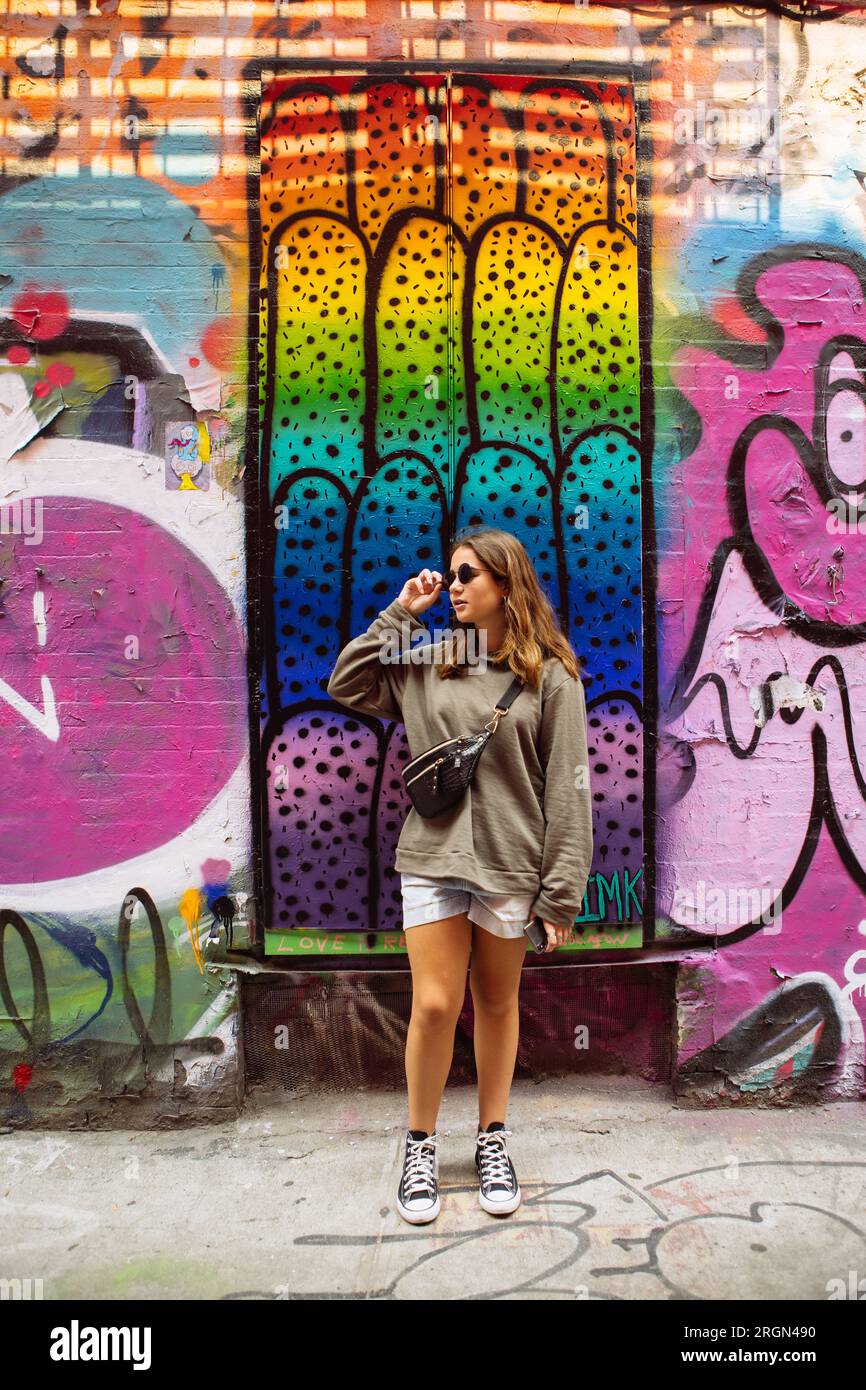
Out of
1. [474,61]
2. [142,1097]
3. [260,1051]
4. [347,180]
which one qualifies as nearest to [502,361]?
[347,180]

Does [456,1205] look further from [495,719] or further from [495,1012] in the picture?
[495,719]

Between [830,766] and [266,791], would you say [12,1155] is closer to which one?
[266,791]

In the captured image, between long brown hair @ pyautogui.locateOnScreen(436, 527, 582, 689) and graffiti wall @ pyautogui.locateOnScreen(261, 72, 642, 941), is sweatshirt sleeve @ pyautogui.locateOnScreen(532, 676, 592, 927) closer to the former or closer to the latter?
long brown hair @ pyautogui.locateOnScreen(436, 527, 582, 689)

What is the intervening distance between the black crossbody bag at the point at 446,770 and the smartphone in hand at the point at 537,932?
44 cm

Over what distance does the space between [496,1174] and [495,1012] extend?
49 centimetres

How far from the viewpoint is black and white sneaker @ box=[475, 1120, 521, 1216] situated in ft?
9.27

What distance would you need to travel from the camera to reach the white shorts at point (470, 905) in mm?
2820

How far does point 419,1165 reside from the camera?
2.89 metres

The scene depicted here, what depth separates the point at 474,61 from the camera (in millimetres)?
3420

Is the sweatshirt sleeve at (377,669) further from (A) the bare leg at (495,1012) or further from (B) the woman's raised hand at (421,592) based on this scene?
(A) the bare leg at (495,1012)

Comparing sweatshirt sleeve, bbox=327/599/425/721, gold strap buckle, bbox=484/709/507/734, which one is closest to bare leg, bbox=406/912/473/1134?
gold strap buckle, bbox=484/709/507/734

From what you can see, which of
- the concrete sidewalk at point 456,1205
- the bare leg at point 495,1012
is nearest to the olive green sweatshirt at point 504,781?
the bare leg at point 495,1012
